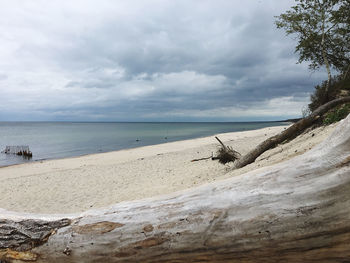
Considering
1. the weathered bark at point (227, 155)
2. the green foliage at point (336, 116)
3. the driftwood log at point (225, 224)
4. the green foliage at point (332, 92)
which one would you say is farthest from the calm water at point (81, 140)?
the driftwood log at point (225, 224)

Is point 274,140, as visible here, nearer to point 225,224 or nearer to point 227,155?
point 227,155

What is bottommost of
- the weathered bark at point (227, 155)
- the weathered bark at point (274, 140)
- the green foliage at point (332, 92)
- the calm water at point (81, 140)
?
the calm water at point (81, 140)

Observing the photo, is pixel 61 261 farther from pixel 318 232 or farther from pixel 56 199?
pixel 56 199

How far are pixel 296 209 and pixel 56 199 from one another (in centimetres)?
884

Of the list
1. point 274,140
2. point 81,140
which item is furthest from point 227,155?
point 81,140

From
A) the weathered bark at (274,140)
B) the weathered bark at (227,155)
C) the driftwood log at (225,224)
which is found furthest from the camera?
the weathered bark at (227,155)

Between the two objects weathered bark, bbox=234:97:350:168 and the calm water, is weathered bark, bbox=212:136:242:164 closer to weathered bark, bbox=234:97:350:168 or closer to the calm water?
weathered bark, bbox=234:97:350:168

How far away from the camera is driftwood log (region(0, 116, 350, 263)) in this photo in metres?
1.85

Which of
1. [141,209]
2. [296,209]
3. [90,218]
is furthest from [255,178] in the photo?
[90,218]

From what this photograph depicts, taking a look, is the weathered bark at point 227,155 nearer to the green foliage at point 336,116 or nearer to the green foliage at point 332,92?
the green foliage at point 336,116

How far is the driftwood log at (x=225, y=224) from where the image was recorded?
1850 millimetres

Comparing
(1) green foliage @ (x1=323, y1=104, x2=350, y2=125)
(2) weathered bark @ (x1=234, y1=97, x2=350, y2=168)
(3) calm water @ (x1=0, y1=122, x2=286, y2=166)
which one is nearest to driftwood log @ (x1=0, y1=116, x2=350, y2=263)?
(2) weathered bark @ (x1=234, y1=97, x2=350, y2=168)

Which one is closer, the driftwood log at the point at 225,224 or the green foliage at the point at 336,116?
the driftwood log at the point at 225,224

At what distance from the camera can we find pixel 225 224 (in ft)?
6.57
